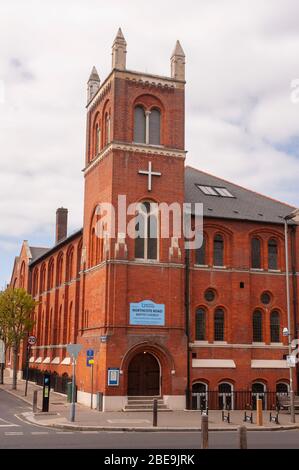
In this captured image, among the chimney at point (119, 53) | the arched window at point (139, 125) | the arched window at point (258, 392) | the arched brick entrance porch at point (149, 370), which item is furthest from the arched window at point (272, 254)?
the chimney at point (119, 53)

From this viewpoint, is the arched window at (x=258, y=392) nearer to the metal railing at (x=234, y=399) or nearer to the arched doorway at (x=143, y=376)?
the metal railing at (x=234, y=399)

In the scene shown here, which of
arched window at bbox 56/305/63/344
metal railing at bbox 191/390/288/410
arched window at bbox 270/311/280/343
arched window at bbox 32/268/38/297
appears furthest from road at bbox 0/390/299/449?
arched window at bbox 32/268/38/297

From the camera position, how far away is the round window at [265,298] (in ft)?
124

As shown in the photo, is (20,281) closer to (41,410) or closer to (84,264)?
(84,264)

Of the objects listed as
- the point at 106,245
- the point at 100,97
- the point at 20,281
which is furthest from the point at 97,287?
the point at 20,281

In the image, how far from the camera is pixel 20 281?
6675 cm

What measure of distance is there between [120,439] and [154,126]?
20.8m

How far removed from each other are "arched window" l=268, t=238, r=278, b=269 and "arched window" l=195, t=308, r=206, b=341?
18.4 ft

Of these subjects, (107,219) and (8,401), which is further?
(8,401)

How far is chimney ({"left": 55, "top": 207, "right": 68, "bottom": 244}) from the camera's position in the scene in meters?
60.5

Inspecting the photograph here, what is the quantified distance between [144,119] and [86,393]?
53.4ft

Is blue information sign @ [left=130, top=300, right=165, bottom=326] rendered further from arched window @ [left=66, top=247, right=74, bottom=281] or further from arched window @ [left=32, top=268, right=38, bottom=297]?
arched window @ [left=32, top=268, right=38, bottom=297]

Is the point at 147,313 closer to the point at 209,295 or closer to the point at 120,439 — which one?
the point at 209,295

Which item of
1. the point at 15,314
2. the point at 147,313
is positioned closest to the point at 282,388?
the point at 147,313
